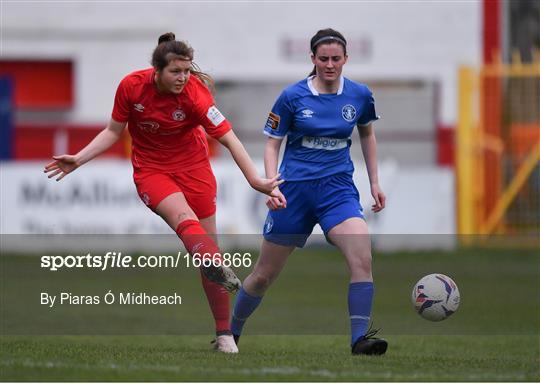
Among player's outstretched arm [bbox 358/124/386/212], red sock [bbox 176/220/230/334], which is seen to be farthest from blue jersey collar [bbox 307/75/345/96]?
red sock [bbox 176/220/230/334]

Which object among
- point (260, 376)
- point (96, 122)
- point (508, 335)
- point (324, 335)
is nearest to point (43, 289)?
point (324, 335)

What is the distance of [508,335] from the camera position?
11.8 metres

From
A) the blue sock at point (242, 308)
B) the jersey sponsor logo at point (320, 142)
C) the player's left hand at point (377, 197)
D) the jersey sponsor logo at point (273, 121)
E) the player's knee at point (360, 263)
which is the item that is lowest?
the blue sock at point (242, 308)

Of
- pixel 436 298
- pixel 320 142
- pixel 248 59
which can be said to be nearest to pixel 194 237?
pixel 320 142

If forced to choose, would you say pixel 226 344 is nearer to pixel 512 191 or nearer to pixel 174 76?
pixel 174 76

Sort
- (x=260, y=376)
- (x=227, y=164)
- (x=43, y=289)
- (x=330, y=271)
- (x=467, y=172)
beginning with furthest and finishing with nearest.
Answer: (x=467, y=172)
(x=227, y=164)
(x=330, y=271)
(x=43, y=289)
(x=260, y=376)

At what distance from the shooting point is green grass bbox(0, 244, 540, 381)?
7.57 meters

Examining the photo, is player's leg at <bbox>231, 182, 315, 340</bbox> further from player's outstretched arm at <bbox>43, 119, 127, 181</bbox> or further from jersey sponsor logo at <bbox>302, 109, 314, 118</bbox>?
player's outstretched arm at <bbox>43, 119, 127, 181</bbox>

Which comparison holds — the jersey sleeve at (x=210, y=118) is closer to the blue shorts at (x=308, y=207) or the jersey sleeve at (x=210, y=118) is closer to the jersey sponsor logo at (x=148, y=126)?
the jersey sponsor logo at (x=148, y=126)

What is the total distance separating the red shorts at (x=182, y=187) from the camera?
28.7 ft

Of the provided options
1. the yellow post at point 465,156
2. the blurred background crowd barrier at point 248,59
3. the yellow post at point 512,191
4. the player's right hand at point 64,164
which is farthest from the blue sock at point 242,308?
the blurred background crowd barrier at point 248,59

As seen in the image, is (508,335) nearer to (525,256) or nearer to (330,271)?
(330,271)

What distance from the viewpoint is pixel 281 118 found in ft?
29.1

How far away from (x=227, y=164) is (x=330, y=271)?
9.46 feet
